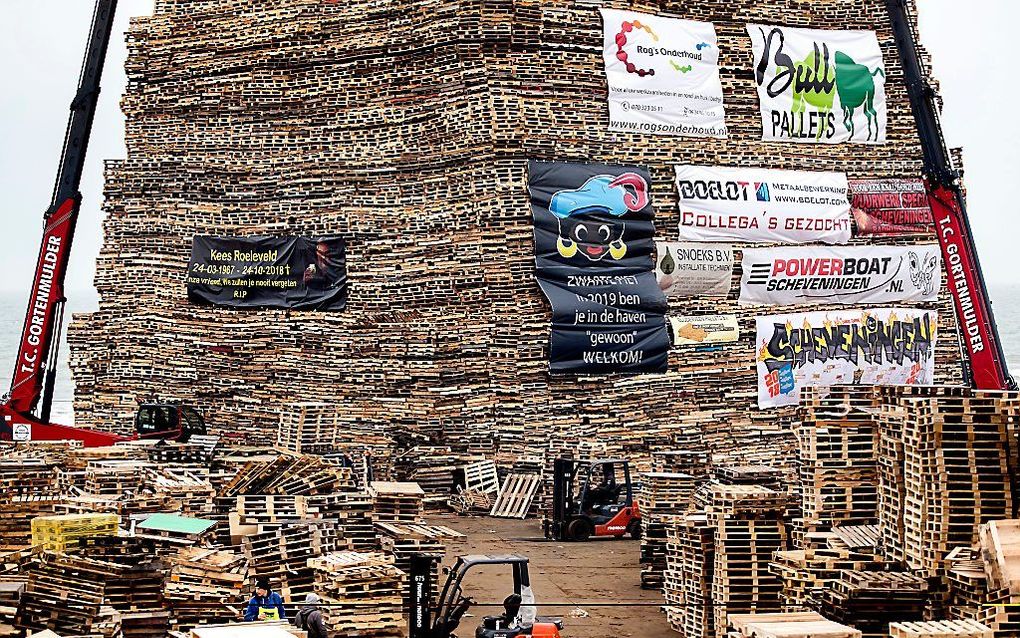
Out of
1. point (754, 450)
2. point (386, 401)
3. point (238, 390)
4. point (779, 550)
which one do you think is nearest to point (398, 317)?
point (386, 401)

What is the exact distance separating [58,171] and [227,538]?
10963 millimetres

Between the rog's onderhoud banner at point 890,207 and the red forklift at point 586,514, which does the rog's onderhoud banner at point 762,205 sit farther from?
the red forklift at point 586,514

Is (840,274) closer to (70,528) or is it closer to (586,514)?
(586,514)

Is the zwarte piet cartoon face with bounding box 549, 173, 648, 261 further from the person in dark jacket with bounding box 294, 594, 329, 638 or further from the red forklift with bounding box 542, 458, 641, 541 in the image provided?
the person in dark jacket with bounding box 294, 594, 329, 638

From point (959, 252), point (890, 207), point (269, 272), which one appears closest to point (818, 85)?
point (890, 207)

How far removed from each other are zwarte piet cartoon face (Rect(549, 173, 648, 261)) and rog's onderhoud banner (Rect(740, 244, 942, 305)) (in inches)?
128

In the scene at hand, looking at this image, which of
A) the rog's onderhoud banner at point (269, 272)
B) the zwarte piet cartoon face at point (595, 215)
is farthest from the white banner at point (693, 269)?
the rog's onderhoud banner at point (269, 272)

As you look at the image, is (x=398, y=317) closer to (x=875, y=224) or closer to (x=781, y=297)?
(x=781, y=297)

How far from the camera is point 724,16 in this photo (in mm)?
29500

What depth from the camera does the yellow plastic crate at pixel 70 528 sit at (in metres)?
15.0

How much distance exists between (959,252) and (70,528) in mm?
16883

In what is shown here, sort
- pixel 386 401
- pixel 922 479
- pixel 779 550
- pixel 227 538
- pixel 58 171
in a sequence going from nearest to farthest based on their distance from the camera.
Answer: pixel 922 479 < pixel 779 550 < pixel 227 538 < pixel 58 171 < pixel 386 401

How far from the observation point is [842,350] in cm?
2853

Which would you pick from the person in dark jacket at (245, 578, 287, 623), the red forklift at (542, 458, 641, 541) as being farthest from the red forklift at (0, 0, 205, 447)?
the person in dark jacket at (245, 578, 287, 623)
